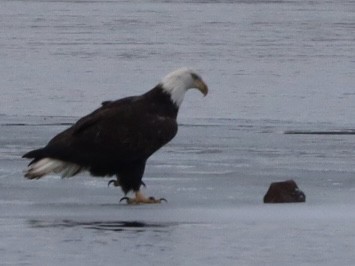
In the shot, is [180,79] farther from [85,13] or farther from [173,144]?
[85,13]

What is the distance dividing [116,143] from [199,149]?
2595 millimetres

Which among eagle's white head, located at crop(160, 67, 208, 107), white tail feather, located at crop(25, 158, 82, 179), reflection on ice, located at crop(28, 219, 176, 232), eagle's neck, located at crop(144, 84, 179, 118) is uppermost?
eagle's white head, located at crop(160, 67, 208, 107)

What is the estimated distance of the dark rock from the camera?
8492 mm

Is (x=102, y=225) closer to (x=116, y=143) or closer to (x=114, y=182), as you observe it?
(x=116, y=143)

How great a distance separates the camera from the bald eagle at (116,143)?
348 inches

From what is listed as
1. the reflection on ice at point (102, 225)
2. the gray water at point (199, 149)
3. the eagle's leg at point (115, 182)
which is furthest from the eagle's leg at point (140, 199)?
the reflection on ice at point (102, 225)

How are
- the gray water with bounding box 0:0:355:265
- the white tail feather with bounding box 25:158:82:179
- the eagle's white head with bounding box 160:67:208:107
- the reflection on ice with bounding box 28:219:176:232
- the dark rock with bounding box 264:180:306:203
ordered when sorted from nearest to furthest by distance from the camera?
the gray water with bounding box 0:0:355:265
the reflection on ice with bounding box 28:219:176:232
the dark rock with bounding box 264:180:306:203
the white tail feather with bounding box 25:158:82:179
the eagle's white head with bounding box 160:67:208:107

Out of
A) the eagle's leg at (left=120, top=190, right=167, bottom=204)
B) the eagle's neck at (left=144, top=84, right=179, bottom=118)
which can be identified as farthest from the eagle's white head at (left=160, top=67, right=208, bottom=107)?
the eagle's leg at (left=120, top=190, right=167, bottom=204)

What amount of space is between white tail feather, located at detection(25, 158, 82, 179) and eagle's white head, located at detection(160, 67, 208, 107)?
711mm

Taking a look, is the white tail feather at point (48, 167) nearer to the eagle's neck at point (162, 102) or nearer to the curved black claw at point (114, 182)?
the curved black claw at point (114, 182)

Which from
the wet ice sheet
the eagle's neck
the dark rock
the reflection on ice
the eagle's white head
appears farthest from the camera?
the eagle's white head

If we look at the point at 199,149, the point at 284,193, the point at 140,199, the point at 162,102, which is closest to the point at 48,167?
the point at 140,199

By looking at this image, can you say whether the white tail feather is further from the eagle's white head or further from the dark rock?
the dark rock

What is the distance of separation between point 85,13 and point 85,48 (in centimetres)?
1289
